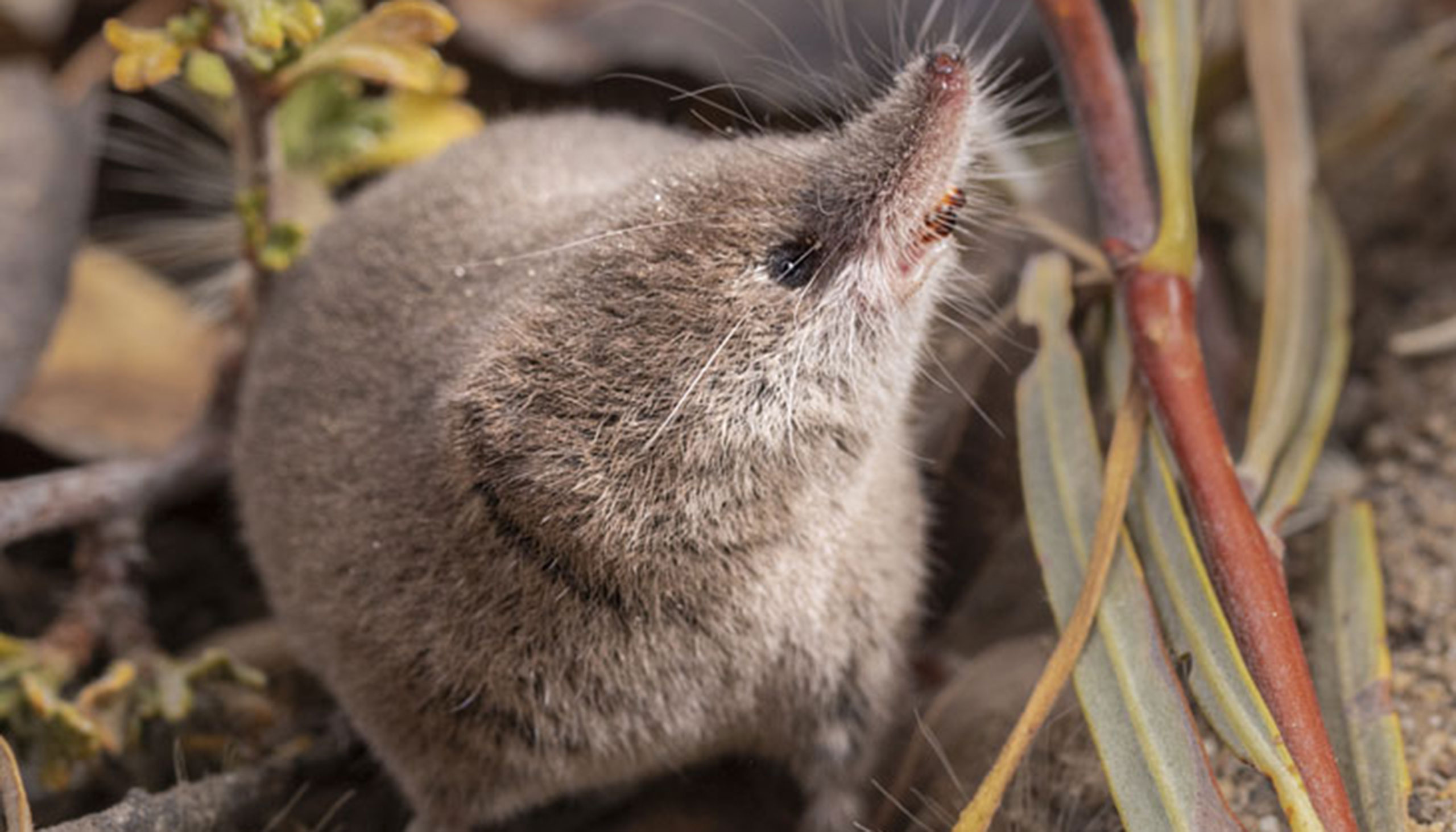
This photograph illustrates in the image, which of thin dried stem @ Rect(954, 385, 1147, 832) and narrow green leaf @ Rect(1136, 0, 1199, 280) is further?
narrow green leaf @ Rect(1136, 0, 1199, 280)

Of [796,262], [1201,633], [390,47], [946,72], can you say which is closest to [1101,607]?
[1201,633]

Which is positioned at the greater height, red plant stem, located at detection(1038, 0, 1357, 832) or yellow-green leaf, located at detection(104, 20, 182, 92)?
red plant stem, located at detection(1038, 0, 1357, 832)

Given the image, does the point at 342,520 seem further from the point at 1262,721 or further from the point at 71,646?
the point at 1262,721

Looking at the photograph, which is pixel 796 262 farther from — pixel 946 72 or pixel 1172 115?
pixel 1172 115

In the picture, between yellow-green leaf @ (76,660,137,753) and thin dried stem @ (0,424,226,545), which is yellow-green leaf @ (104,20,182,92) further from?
yellow-green leaf @ (76,660,137,753)

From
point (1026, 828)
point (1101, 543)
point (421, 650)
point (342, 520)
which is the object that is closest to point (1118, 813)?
point (1026, 828)

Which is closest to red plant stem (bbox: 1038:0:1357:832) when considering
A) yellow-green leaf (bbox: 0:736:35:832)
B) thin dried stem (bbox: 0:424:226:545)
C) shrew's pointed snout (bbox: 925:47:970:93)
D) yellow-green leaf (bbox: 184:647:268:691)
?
shrew's pointed snout (bbox: 925:47:970:93)

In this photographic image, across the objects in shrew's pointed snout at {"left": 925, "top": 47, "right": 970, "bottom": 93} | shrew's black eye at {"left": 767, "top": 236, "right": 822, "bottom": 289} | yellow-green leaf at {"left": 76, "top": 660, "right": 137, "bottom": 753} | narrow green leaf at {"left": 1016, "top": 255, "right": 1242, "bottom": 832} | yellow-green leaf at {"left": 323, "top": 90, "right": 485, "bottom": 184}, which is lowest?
yellow-green leaf at {"left": 76, "top": 660, "right": 137, "bottom": 753}
